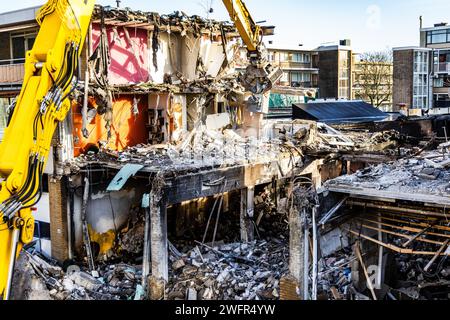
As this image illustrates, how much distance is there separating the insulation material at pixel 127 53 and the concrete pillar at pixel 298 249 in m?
11.6

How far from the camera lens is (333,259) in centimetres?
1570

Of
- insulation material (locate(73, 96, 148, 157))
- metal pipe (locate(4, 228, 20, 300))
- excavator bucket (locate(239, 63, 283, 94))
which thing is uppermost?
excavator bucket (locate(239, 63, 283, 94))

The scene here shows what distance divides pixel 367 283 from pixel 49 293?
29.6ft

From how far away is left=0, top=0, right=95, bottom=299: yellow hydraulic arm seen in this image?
31.1 ft

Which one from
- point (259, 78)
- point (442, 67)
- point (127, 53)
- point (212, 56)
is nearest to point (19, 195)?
point (127, 53)

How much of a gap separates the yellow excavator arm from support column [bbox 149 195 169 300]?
5341 mm

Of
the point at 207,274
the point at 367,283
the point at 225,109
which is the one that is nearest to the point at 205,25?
the point at 225,109

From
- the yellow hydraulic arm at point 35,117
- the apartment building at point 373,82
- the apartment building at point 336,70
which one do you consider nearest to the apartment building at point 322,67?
the apartment building at point 336,70

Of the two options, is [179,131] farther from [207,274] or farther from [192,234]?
[207,274]

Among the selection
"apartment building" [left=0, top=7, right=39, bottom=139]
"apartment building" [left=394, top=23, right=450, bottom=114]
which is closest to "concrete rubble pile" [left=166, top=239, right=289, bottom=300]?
"apartment building" [left=0, top=7, right=39, bottom=139]

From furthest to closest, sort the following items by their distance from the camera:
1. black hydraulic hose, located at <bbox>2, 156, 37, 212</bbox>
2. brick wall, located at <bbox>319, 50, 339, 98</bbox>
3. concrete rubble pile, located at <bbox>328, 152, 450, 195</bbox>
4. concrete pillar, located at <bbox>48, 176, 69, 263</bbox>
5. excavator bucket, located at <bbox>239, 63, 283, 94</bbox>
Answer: brick wall, located at <bbox>319, 50, 339, 98</bbox>
excavator bucket, located at <bbox>239, 63, 283, 94</bbox>
concrete pillar, located at <bbox>48, 176, 69, 263</bbox>
concrete rubble pile, located at <bbox>328, 152, 450, 195</bbox>
black hydraulic hose, located at <bbox>2, 156, 37, 212</bbox>

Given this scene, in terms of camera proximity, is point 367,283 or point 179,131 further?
point 179,131

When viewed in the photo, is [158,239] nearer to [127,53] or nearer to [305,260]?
[305,260]

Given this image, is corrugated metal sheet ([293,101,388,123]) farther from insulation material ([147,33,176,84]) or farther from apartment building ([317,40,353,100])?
apartment building ([317,40,353,100])
